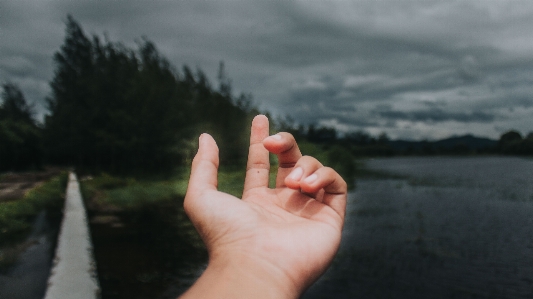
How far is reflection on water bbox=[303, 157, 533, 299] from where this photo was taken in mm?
6941

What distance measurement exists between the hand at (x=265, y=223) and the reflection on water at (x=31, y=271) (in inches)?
176

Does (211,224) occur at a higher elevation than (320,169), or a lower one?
lower

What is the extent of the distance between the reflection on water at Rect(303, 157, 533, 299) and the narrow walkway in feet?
11.7

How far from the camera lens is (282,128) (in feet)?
108

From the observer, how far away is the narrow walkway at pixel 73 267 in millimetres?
5023

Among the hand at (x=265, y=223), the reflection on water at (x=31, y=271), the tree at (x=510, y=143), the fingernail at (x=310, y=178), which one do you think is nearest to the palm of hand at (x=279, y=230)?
the hand at (x=265, y=223)

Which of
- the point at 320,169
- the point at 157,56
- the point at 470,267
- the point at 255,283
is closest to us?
the point at 255,283

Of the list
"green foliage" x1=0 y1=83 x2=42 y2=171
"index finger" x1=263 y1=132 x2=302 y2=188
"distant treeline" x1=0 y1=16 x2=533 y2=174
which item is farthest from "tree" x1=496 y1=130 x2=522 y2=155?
"index finger" x1=263 y1=132 x2=302 y2=188

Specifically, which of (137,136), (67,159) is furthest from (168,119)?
(67,159)

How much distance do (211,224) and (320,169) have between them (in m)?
Answer: 0.61

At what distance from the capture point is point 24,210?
11109 millimetres

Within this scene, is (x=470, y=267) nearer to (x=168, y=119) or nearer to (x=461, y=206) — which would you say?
(x=461, y=206)

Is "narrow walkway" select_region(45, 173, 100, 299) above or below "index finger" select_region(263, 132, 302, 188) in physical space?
below

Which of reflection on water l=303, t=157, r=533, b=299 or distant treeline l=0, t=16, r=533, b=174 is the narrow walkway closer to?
reflection on water l=303, t=157, r=533, b=299
